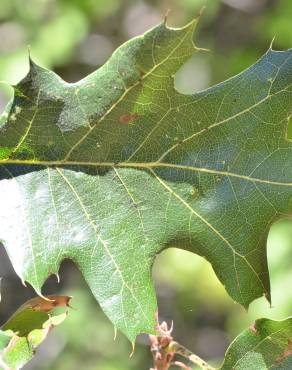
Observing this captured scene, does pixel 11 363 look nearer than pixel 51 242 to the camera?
No

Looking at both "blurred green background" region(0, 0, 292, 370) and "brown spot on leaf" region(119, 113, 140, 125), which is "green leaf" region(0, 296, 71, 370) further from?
"blurred green background" region(0, 0, 292, 370)

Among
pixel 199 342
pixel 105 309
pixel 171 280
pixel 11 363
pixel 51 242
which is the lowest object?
pixel 199 342

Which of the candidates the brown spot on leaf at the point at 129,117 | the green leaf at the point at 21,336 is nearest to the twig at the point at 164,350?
the green leaf at the point at 21,336

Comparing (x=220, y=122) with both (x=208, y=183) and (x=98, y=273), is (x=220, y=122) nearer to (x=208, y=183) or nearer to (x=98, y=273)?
(x=208, y=183)

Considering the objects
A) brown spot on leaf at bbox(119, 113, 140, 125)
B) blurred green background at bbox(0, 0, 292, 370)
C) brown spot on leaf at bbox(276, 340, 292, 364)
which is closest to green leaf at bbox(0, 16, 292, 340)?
brown spot on leaf at bbox(119, 113, 140, 125)

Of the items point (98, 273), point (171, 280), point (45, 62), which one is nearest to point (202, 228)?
point (98, 273)

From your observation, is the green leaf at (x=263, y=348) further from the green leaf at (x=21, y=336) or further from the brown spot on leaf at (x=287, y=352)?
the green leaf at (x=21, y=336)
